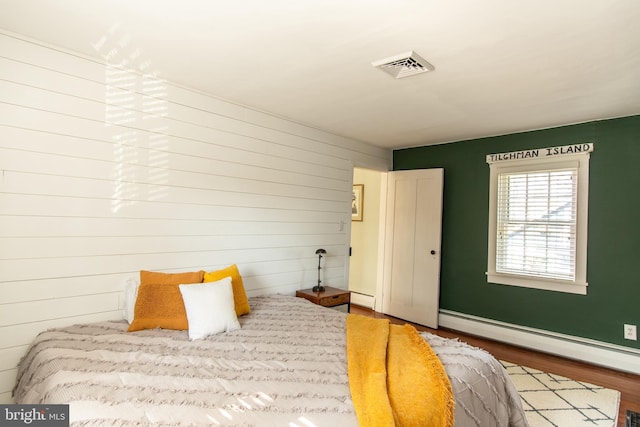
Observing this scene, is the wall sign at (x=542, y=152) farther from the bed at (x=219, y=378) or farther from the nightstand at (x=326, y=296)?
the bed at (x=219, y=378)

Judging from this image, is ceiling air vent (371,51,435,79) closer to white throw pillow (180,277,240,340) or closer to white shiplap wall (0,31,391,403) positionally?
white shiplap wall (0,31,391,403)

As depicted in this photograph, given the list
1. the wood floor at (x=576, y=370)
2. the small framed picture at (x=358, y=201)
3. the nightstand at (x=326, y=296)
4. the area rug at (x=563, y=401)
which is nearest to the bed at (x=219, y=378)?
the area rug at (x=563, y=401)

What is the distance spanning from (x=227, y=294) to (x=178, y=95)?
1717 mm

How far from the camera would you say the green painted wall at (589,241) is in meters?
3.38

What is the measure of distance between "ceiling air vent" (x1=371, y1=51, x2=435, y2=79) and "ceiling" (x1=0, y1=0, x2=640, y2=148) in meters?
0.05

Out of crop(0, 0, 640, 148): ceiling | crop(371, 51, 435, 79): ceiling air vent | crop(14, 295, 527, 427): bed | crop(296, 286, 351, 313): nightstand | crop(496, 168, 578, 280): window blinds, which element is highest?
crop(0, 0, 640, 148): ceiling

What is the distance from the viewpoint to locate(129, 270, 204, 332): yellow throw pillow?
2.37 m

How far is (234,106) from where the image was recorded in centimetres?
332

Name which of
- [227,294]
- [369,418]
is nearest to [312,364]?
[369,418]

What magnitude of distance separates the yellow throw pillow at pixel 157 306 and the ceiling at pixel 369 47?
1.61m

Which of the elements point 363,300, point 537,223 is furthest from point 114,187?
point 537,223

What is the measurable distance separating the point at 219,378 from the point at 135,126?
2.00 m

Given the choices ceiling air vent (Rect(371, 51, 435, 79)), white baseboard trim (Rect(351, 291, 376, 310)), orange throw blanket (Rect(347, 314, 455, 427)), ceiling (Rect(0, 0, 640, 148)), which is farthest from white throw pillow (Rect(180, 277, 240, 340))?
white baseboard trim (Rect(351, 291, 376, 310))

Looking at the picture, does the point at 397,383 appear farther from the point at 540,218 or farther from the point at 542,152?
the point at 542,152
